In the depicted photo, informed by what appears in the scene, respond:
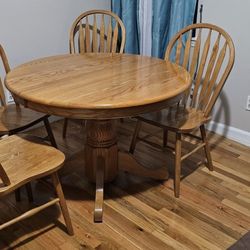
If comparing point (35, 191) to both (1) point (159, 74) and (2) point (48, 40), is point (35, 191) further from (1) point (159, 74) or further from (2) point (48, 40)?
(2) point (48, 40)

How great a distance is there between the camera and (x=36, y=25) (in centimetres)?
255

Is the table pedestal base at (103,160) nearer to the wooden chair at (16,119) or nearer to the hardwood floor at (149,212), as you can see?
the hardwood floor at (149,212)

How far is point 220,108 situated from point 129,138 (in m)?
0.75

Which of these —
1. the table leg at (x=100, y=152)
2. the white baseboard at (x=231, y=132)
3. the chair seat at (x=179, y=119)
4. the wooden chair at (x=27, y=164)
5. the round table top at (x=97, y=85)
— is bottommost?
the white baseboard at (x=231, y=132)

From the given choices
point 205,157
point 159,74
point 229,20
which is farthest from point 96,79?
point 229,20

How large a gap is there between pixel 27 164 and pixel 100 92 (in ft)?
1.50

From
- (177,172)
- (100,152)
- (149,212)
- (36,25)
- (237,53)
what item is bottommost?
(149,212)

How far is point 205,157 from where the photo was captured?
2.34m

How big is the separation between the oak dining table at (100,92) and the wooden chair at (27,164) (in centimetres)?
22

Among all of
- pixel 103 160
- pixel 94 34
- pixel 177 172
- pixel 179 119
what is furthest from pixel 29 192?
pixel 94 34

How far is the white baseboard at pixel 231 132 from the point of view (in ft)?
8.23

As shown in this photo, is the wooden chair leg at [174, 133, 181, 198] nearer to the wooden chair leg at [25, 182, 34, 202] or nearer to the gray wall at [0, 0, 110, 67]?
the wooden chair leg at [25, 182, 34, 202]

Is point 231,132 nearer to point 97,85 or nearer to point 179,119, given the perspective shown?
point 179,119

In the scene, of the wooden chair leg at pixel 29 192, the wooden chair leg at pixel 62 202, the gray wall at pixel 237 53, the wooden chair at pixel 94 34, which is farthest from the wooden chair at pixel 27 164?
the gray wall at pixel 237 53
